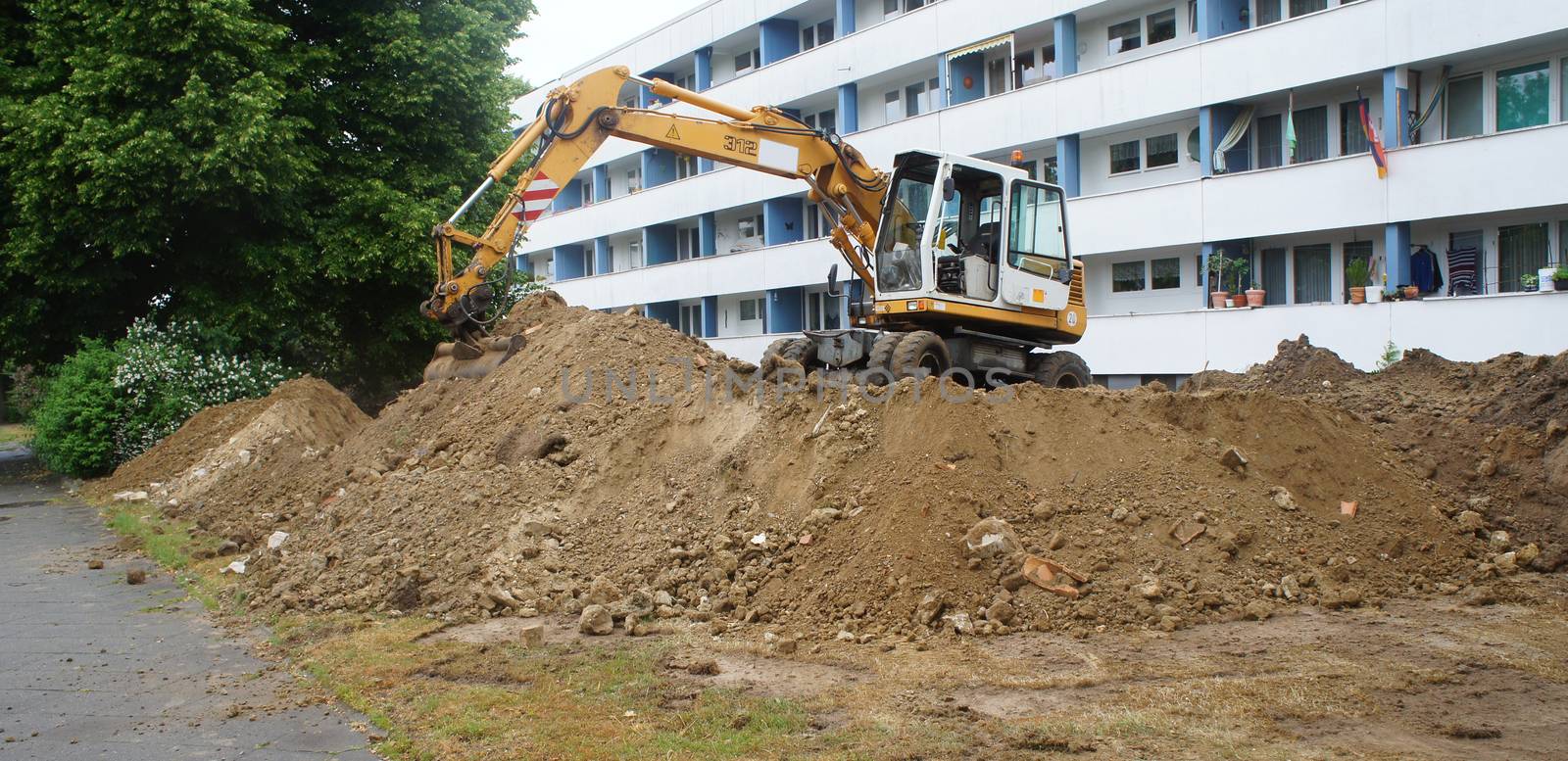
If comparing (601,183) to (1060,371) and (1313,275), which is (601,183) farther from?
(1060,371)

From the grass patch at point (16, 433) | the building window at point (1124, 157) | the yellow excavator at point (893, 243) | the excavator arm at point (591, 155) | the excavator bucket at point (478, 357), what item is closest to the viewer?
the yellow excavator at point (893, 243)

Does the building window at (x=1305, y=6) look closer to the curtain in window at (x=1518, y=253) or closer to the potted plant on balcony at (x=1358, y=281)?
the potted plant on balcony at (x=1358, y=281)

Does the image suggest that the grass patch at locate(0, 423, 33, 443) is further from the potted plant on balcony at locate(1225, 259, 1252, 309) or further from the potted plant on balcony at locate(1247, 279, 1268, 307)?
the potted plant on balcony at locate(1247, 279, 1268, 307)

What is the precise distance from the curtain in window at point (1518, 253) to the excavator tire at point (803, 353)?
12.7 metres

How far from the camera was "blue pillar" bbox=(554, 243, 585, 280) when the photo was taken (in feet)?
150

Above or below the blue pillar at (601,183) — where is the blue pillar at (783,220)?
below

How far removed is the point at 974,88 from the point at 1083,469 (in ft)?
65.7

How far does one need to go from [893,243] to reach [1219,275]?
1088cm

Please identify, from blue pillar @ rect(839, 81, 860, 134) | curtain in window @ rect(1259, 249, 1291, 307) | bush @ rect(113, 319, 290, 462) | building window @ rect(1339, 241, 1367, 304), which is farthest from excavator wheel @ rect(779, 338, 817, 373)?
blue pillar @ rect(839, 81, 860, 134)

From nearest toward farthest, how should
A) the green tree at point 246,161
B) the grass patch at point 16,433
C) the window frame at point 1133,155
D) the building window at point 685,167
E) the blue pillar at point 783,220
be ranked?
the green tree at point 246,161 < the grass patch at point 16,433 < the window frame at point 1133,155 < the blue pillar at point 783,220 < the building window at point 685,167

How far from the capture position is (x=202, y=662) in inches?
298

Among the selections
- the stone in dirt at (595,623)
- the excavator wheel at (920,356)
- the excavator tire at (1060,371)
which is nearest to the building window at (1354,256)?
the excavator tire at (1060,371)

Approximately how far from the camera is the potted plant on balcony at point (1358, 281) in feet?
62.9

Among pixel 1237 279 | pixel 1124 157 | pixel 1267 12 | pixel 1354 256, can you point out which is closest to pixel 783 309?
pixel 1124 157
